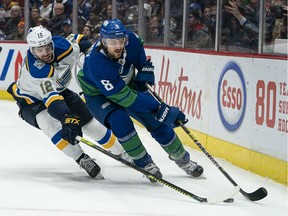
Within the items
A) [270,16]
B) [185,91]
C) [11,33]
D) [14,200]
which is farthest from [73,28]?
[14,200]

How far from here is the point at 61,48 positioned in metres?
5.74

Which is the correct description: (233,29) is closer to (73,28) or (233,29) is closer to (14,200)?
(14,200)

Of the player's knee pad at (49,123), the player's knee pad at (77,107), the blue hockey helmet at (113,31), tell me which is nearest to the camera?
the blue hockey helmet at (113,31)

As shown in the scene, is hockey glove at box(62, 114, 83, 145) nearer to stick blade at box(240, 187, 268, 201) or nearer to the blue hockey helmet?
the blue hockey helmet

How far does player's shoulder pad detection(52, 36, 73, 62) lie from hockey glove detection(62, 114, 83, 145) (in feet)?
2.00

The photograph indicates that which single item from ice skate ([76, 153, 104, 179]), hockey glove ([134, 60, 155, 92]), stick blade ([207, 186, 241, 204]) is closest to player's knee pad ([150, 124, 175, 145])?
hockey glove ([134, 60, 155, 92])

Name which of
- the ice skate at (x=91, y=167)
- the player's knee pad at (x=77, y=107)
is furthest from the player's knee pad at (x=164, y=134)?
the player's knee pad at (x=77, y=107)

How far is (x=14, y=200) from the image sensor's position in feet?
15.4

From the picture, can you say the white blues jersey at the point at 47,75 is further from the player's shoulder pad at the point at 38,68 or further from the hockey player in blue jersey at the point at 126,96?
the hockey player in blue jersey at the point at 126,96

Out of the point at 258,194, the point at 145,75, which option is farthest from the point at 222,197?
the point at 145,75

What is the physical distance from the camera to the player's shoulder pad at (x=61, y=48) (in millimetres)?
5715

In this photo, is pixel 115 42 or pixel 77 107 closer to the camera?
pixel 115 42

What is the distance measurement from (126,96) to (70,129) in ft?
1.55

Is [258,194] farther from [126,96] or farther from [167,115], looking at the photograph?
[126,96]
